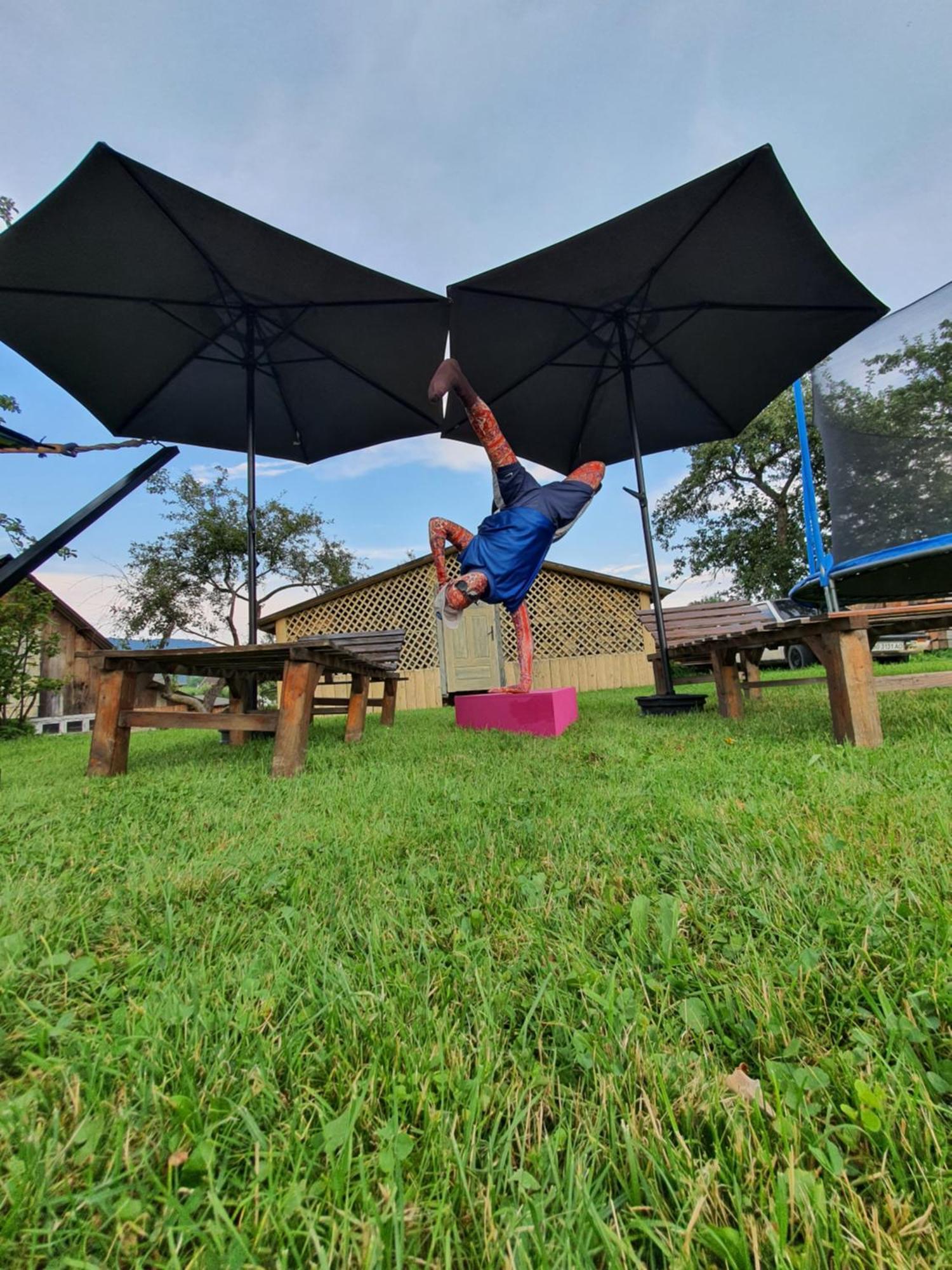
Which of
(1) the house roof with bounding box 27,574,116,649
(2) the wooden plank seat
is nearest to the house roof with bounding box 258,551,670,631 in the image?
(1) the house roof with bounding box 27,574,116,649

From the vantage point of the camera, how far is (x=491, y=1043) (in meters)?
0.67

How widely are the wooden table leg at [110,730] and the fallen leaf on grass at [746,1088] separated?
3051mm

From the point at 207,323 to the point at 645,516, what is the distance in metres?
4.03

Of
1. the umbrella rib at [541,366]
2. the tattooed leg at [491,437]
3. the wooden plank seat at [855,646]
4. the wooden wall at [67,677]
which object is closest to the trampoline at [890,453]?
the wooden plank seat at [855,646]

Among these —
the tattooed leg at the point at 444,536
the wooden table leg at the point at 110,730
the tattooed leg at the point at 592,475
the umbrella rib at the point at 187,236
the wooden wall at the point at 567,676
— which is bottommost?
the wooden table leg at the point at 110,730

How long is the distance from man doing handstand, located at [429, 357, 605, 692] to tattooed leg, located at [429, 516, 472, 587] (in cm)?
29

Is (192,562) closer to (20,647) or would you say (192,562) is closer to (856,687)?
(20,647)

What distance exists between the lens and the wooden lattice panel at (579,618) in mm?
12398

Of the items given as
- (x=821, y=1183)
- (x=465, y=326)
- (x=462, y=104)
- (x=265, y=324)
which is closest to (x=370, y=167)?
(x=462, y=104)

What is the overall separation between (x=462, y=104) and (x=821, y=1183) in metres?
8.85

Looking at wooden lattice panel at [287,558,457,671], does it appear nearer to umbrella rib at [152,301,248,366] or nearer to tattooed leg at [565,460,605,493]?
umbrella rib at [152,301,248,366]

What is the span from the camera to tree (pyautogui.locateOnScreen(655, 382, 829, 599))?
17609 millimetres

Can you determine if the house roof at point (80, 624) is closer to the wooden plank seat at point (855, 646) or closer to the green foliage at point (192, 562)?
the green foliage at point (192, 562)

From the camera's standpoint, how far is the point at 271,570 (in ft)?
53.3
